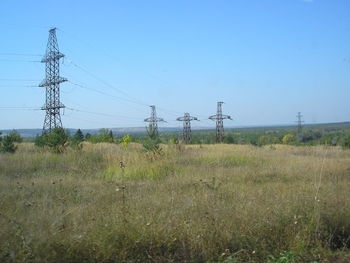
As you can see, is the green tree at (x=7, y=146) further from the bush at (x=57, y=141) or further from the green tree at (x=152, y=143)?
the green tree at (x=152, y=143)

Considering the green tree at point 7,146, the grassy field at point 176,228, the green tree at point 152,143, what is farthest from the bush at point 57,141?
the grassy field at point 176,228

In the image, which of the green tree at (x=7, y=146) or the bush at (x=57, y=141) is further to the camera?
the green tree at (x=7, y=146)

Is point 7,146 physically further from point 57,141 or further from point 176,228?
point 176,228

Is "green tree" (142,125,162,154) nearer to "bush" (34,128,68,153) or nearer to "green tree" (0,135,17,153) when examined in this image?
"bush" (34,128,68,153)

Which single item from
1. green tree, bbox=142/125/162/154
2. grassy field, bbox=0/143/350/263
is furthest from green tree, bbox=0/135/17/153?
grassy field, bbox=0/143/350/263

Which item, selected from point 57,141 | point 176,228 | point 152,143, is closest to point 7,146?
point 57,141

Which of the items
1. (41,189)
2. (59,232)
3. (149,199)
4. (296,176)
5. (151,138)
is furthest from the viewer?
(151,138)

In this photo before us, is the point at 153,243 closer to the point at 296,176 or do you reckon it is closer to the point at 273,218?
the point at 273,218

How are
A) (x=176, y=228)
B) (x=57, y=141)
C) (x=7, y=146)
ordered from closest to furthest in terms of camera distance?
1. (x=176, y=228)
2. (x=57, y=141)
3. (x=7, y=146)

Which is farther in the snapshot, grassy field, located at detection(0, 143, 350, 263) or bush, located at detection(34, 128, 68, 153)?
bush, located at detection(34, 128, 68, 153)

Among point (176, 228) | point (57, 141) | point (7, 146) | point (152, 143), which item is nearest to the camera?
point (176, 228)

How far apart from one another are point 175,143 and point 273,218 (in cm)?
1326

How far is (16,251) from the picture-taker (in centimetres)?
342

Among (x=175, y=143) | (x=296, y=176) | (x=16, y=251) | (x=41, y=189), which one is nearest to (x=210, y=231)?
(x=16, y=251)
